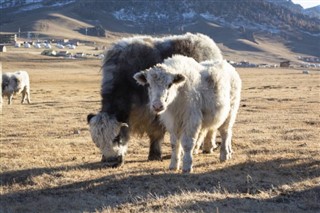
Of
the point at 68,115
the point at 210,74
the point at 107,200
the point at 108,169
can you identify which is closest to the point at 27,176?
the point at 108,169

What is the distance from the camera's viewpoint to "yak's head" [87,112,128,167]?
10.7 m

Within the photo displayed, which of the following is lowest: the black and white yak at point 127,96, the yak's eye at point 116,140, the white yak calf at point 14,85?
the white yak calf at point 14,85

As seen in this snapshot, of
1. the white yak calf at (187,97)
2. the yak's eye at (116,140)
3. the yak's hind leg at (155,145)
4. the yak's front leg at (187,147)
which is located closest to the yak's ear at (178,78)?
the white yak calf at (187,97)

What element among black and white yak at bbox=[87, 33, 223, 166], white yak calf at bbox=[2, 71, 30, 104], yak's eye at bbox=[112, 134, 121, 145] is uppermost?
black and white yak at bbox=[87, 33, 223, 166]

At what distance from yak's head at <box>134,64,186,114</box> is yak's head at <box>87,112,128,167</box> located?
1697 mm

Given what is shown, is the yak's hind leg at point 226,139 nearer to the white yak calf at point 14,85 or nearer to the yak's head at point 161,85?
the yak's head at point 161,85

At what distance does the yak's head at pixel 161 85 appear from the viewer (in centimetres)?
905

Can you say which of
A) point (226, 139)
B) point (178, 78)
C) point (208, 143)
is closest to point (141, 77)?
point (178, 78)

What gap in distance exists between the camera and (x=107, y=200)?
8.64 m

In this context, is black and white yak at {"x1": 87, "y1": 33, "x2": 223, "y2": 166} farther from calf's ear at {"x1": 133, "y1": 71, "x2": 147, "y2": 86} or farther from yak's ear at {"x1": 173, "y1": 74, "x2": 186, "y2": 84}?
yak's ear at {"x1": 173, "y1": 74, "x2": 186, "y2": 84}

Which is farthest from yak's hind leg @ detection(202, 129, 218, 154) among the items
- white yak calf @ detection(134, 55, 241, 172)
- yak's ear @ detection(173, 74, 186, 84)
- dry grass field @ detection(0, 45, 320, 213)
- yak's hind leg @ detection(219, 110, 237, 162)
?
yak's ear @ detection(173, 74, 186, 84)

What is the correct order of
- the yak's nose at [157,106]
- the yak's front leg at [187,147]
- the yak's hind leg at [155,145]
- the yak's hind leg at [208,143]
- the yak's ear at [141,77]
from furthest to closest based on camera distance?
the yak's hind leg at [208,143], the yak's hind leg at [155,145], the yak's front leg at [187,147], the yak's ear at [141,77], the yak's nose at [157,106]

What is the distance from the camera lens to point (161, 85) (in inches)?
363

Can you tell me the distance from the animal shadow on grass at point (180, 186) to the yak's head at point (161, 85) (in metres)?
1.38
